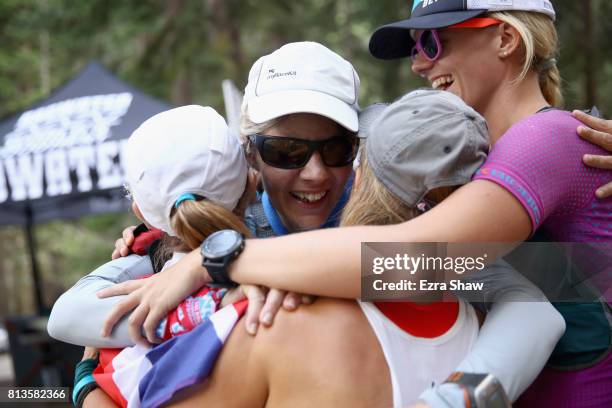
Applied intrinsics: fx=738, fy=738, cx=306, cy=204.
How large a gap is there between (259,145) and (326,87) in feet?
1.03

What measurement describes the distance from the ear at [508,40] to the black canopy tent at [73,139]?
646cm

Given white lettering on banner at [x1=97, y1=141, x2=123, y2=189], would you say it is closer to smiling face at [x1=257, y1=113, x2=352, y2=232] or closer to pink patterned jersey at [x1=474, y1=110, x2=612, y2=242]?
smiling face at [x1=257, y1=113, x2=352, y2=232]

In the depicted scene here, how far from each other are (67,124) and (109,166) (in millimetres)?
1087

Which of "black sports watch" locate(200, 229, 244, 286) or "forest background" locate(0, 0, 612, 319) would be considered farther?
"forest background" locate(0, 0, 612, 319)

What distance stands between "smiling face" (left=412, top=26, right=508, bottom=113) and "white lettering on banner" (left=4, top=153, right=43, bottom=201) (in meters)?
7.06

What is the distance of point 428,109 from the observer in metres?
1.89

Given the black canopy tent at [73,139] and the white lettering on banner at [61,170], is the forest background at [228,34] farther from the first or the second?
the white lettering on banner at [61,170]

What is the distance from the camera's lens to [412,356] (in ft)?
5.90

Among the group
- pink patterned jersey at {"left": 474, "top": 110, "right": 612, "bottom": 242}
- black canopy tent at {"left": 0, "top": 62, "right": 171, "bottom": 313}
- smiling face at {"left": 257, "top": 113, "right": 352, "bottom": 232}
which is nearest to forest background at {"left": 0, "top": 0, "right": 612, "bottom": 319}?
black canopy tent at {"left": 0, "top": 62, "right": 171, "bottom": 313}

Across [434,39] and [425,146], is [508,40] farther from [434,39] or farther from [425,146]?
[425,146]

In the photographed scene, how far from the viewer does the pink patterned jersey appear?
1.91 metres

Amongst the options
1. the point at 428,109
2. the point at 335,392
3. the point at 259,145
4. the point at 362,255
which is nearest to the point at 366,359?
the point at 335,392

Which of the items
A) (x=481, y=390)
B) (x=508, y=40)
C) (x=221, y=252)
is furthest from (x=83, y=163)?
(x=481, y=390)

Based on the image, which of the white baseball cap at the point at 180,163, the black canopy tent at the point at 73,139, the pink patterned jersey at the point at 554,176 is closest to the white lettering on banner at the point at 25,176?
the black canopy tent at the point at 73,139
